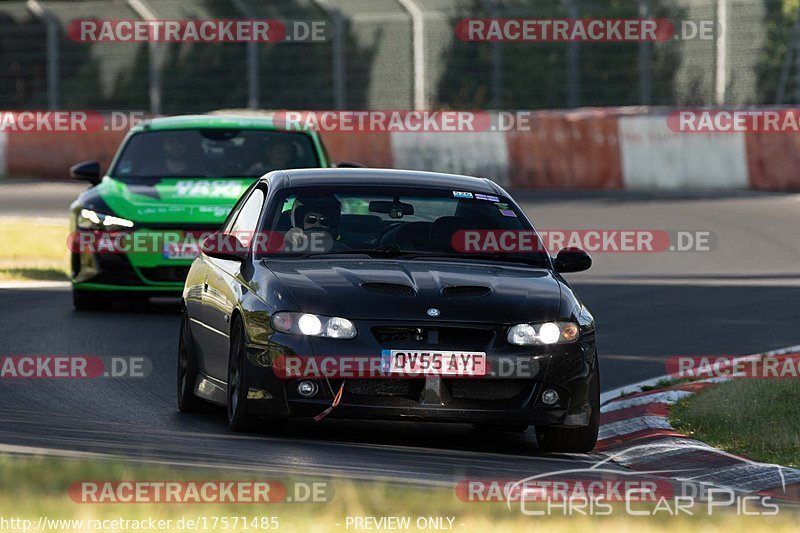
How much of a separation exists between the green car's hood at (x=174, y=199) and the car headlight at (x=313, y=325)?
648 cm

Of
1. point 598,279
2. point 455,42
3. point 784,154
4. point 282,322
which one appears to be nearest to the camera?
point 282,322

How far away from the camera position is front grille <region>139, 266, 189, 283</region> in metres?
15.3

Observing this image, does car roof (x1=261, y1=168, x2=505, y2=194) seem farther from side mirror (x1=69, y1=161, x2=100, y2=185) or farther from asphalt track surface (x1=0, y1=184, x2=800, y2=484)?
side mirror (x1=69, y1=161, x2=100, y2=185)

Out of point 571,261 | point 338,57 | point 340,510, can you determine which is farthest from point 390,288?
point 338,57

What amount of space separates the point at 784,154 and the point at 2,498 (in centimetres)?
2169

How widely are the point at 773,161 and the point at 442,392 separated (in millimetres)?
18794

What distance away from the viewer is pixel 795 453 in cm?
886

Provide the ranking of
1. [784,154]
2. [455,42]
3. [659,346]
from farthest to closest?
[455,42] → [784,154] → [659,346]

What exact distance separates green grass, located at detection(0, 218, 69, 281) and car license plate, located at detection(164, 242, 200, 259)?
419 cm

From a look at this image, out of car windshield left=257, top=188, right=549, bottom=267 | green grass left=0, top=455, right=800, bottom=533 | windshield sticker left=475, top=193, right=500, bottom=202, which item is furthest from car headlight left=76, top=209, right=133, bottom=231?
green grass left=0, top=455, right=800, bottom=533

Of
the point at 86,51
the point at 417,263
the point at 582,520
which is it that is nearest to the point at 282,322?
the point at 417,263

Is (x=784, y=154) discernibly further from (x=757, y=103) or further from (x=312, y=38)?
(x=312, y=38)

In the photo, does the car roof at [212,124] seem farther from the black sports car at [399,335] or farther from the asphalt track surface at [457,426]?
the black sports car at [399,335]

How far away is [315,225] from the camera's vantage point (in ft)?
32.6
